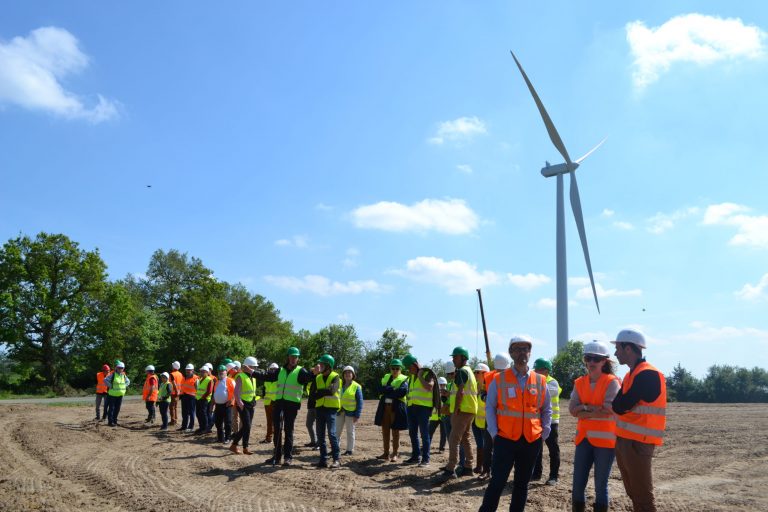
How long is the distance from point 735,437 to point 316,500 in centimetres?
1363

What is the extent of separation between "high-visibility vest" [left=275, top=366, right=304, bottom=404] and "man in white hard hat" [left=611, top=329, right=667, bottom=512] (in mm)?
5637

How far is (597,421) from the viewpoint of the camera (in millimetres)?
5418

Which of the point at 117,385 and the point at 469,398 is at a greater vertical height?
the point at 469,398

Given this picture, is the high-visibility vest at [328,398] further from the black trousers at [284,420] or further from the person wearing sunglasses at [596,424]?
the person wearing sunglasses at [596,424]

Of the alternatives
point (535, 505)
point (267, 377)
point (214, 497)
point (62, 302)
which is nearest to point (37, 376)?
point (62, 302)

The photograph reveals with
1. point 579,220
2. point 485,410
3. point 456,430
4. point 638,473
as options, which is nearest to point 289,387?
point 456,430

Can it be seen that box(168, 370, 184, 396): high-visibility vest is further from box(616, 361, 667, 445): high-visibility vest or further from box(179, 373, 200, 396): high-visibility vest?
box(616, 361, 667, 445): high-visibility vest

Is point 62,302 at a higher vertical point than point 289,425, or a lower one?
higher

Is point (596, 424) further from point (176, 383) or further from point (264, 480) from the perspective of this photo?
point (176, 383)

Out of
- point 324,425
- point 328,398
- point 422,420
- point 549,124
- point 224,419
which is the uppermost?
point 549,124

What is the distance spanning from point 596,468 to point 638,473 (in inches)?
27.2

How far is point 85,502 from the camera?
7012mm

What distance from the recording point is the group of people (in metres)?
4.86

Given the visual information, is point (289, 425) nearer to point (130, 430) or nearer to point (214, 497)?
point (214, 497)
